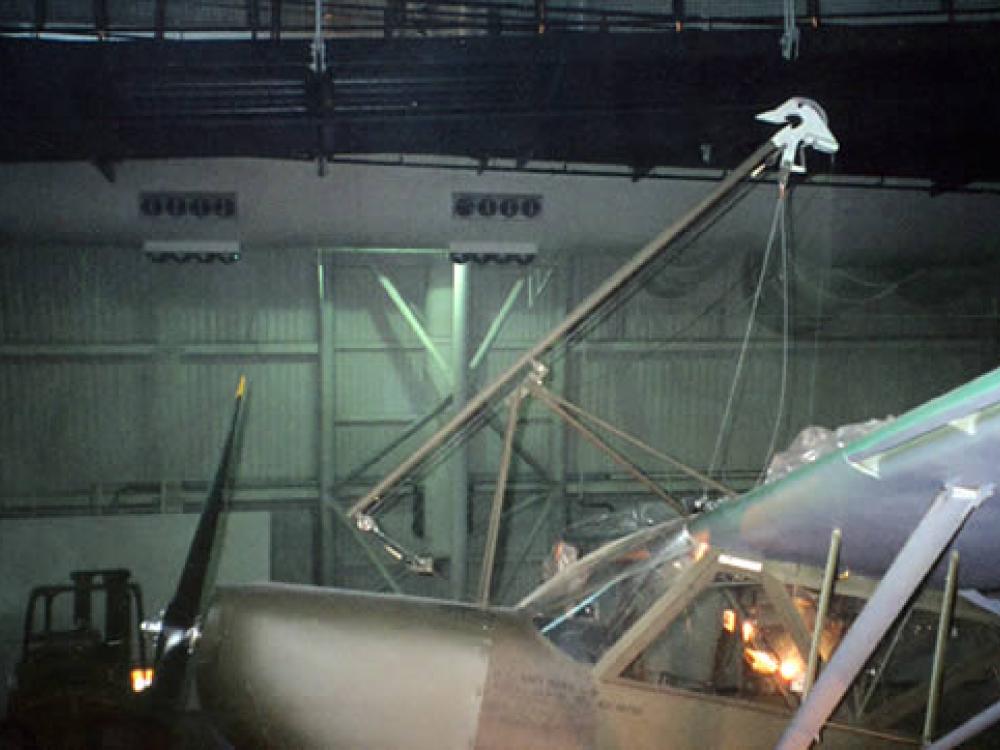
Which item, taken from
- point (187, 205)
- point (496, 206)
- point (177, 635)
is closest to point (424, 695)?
point (177, 635)

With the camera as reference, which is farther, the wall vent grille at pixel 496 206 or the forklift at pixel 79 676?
the wall vent grille at pixel 496 206

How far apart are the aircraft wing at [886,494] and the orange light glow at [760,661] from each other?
0.59m

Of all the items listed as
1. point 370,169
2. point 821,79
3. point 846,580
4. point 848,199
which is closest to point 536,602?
point 846,580

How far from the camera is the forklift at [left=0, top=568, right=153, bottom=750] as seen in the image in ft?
21.2

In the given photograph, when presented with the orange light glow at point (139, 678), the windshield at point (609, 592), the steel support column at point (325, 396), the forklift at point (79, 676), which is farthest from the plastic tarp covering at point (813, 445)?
the steel support column at point (325, 396)

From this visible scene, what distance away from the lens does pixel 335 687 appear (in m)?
3.50

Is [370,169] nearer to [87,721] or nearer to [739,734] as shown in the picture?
[87,721]

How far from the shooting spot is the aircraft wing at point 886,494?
196cm

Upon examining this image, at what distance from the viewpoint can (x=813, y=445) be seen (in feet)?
15.4

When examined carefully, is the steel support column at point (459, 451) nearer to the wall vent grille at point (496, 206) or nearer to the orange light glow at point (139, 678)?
the wall vent grille at point (496, 206)

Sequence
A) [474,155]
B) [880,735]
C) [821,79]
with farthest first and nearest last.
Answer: [474,155] → [821,79] → [880,735]

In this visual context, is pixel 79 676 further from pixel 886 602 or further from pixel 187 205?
pixel 886 602

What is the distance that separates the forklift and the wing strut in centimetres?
388

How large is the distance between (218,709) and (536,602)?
1.48 metres
